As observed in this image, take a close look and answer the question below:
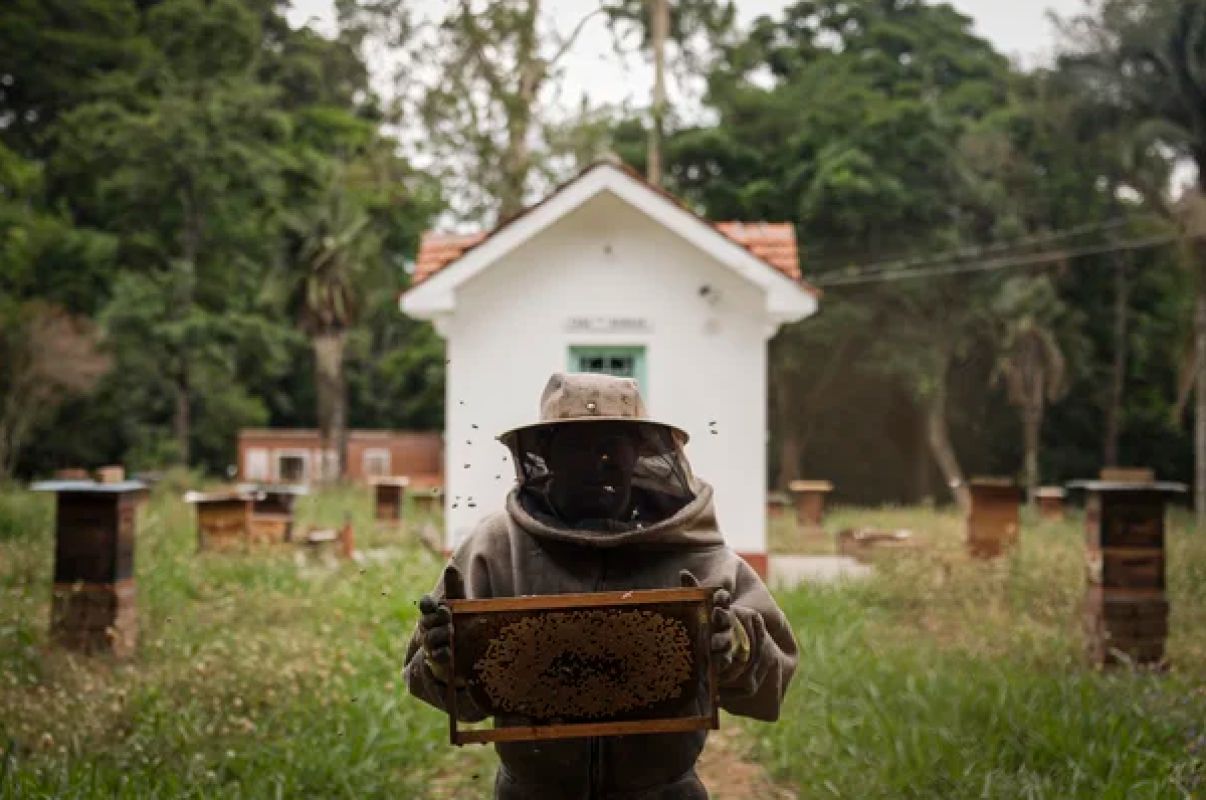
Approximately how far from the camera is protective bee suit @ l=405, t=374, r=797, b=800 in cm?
261

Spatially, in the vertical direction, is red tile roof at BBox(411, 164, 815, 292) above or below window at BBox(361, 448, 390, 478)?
above

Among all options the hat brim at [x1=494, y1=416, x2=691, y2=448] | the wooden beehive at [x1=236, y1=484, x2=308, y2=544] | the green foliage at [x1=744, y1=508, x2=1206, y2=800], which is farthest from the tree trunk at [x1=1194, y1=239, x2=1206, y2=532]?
the hat brim at [x1=494, y1=416, x2=691, y2=448]

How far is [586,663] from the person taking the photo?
98.8 inches

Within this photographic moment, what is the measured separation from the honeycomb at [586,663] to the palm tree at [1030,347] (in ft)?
81.8

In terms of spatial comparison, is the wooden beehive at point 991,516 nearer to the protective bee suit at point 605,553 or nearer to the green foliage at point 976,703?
the green foliage at point 976,703

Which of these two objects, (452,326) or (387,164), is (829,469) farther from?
(452,326)

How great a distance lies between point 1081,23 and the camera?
23250 millimetres

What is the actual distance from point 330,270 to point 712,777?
79.1ft

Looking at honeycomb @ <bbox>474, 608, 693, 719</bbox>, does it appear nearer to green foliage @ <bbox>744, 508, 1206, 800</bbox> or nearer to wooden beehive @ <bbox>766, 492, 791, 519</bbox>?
green foliage @ <bbox>744, 508, 1206, 800</bbox>

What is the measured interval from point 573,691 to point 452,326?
8.37m

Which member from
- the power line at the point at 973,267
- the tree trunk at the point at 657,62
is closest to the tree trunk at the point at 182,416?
the tree trunk at the point at 657,62

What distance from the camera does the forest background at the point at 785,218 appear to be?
23609mm

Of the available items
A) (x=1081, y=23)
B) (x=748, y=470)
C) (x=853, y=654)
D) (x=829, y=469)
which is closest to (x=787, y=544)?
(x=748, y=470)

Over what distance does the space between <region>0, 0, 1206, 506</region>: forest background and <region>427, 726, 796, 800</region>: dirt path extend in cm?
1557
